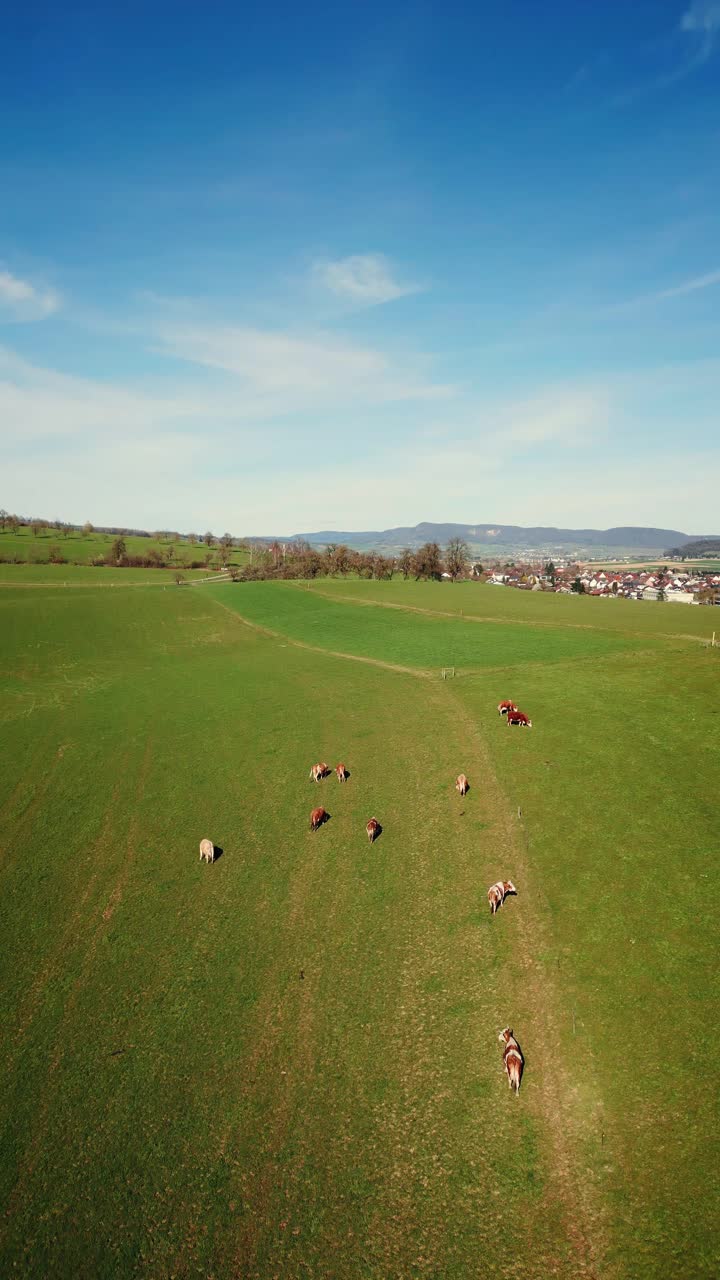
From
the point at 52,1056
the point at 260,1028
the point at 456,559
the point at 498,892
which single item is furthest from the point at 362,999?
the point at 456,559

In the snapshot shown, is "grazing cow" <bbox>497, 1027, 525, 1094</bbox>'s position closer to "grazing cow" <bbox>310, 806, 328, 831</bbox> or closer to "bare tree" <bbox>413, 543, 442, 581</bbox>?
"grazing cow" <bbox>310, 806, 328, 831</bbox>

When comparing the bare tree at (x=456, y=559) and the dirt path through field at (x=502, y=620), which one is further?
the bare tree at (x=456, y=559)

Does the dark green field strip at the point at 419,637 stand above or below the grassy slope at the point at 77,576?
below

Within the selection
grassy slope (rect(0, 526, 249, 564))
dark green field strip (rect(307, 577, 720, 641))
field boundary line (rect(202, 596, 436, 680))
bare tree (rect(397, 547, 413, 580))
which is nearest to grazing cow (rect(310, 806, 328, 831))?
field boundary line (rect(202, 596, 436, 680))

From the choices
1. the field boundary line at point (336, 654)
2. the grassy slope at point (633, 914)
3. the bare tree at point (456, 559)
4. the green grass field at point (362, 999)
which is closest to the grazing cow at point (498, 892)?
the green grass field at point (362, 999)

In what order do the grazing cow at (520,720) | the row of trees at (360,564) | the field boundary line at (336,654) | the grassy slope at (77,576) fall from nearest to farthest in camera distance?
the grazing cow at (520,720) → the field boundary line at (336,654) → the grassy slope at (77,576) → the row of trees at (360,564)

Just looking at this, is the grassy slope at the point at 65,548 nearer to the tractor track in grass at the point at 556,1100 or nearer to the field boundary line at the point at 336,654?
the field boundary line at the point at 336,654
